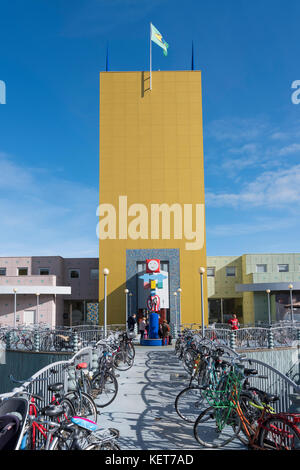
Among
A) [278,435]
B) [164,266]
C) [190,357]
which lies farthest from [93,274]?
[278,435]

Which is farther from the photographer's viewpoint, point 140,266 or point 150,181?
point 150,181

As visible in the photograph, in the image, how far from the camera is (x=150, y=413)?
8281 millimetres

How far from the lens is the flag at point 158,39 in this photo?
40353 millimetres

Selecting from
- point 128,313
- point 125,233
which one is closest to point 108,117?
point 125,233

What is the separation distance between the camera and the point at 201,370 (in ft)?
32.3

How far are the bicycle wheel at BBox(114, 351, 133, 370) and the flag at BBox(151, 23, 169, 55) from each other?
35575mm

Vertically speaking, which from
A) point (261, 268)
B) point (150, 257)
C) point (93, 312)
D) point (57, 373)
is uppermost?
point (150, 257)

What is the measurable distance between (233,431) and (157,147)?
3531 centimetres

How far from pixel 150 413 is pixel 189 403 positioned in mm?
1053

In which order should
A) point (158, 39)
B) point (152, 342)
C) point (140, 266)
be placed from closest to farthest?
1. point (152, 342)
2. point (140, 266)
3. point (158, 39)

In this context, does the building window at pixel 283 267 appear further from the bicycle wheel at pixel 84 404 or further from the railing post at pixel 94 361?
the bicycle wheel at pixel 84 404

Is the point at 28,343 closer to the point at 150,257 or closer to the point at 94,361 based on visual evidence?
the point at 94,361

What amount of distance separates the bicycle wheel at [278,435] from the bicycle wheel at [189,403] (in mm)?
2099

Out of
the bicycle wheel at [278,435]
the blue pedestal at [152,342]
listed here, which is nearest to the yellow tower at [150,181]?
the blue pedestal at [152,342]
